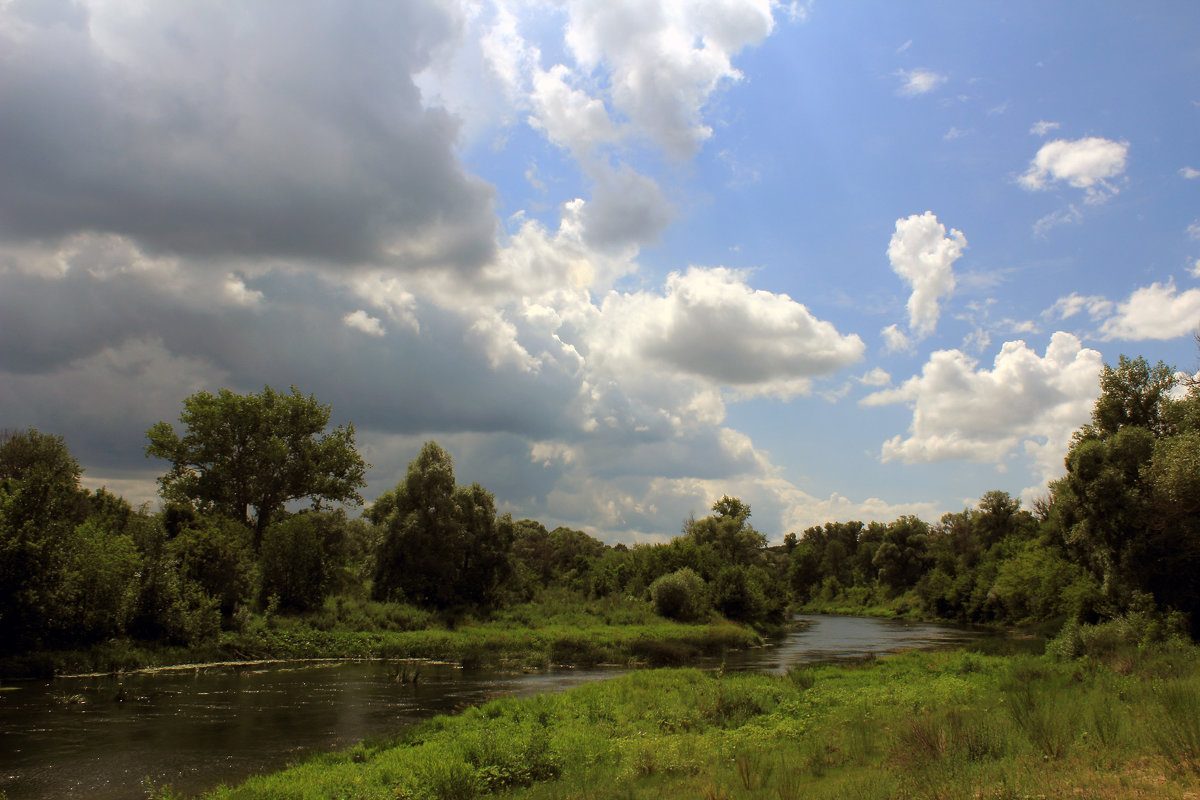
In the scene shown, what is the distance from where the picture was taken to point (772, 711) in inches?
785

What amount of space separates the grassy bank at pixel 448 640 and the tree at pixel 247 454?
13689 millimetres

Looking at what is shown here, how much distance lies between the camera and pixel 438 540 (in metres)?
53.5

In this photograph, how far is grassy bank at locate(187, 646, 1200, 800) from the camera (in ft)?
33.3

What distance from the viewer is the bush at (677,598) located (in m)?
55.8

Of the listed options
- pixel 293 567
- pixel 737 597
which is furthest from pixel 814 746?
pixel 737 597

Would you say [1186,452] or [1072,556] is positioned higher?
[1186,452]

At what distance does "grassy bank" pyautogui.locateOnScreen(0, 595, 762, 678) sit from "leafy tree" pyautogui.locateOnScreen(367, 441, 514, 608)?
469cm

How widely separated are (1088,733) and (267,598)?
45.3m

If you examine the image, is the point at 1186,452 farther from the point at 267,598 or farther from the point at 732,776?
the point at 267,598

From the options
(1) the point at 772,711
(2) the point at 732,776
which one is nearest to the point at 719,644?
(1) the point at 772,711

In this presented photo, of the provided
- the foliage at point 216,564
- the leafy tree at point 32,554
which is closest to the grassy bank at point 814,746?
the leafy tree at point 32,554

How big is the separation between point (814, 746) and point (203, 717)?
18657mm

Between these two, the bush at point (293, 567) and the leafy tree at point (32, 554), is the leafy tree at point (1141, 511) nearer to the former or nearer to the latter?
the leafy tree at point (32, 554)

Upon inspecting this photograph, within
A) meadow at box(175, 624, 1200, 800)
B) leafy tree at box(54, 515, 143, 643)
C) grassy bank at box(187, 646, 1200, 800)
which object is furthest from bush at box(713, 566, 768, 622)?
leafy tree at box(54, 515, 143, 643)
